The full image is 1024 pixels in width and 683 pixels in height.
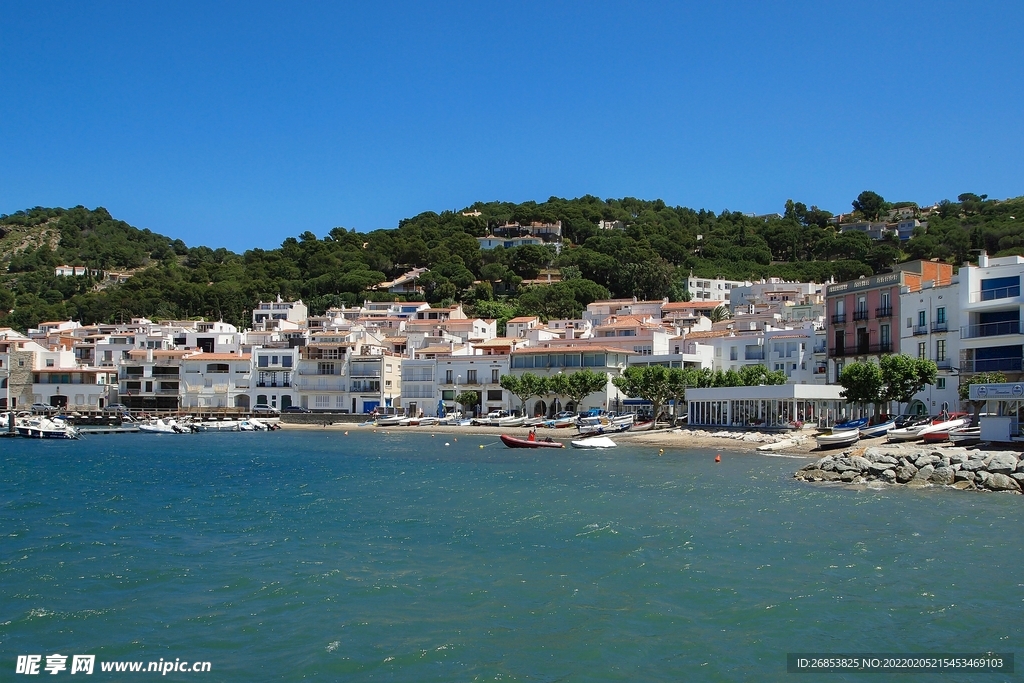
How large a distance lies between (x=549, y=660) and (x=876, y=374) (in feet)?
123

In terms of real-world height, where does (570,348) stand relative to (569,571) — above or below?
above

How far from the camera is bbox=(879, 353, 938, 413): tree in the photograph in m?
46.2

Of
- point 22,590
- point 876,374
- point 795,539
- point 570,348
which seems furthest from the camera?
point 570,348

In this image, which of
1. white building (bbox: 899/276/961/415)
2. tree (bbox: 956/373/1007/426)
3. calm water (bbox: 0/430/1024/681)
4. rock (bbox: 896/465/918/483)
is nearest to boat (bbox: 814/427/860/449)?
tree (bbox: 956/373/1007/426)

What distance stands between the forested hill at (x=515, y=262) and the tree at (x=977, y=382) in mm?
72322

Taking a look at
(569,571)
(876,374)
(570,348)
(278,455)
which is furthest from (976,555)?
(570,348)

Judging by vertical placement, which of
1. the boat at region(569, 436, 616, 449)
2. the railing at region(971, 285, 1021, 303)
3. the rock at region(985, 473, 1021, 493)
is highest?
the railing at region(971, 285, 1021, 303)

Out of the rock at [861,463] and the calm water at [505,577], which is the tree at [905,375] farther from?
the calm water at [505,577]

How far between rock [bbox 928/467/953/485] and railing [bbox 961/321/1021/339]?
656 inches

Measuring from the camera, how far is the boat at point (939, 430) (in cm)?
4091

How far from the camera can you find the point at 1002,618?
15.8m

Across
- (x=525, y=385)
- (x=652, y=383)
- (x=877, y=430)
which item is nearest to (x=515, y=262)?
(x=525, y=385)

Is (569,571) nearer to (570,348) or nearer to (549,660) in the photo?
(549,660)

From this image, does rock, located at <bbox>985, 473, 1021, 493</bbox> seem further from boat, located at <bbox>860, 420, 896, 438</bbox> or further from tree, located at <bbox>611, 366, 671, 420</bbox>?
tree, located at <bbox>611, 366, 671, 420</bbox>
